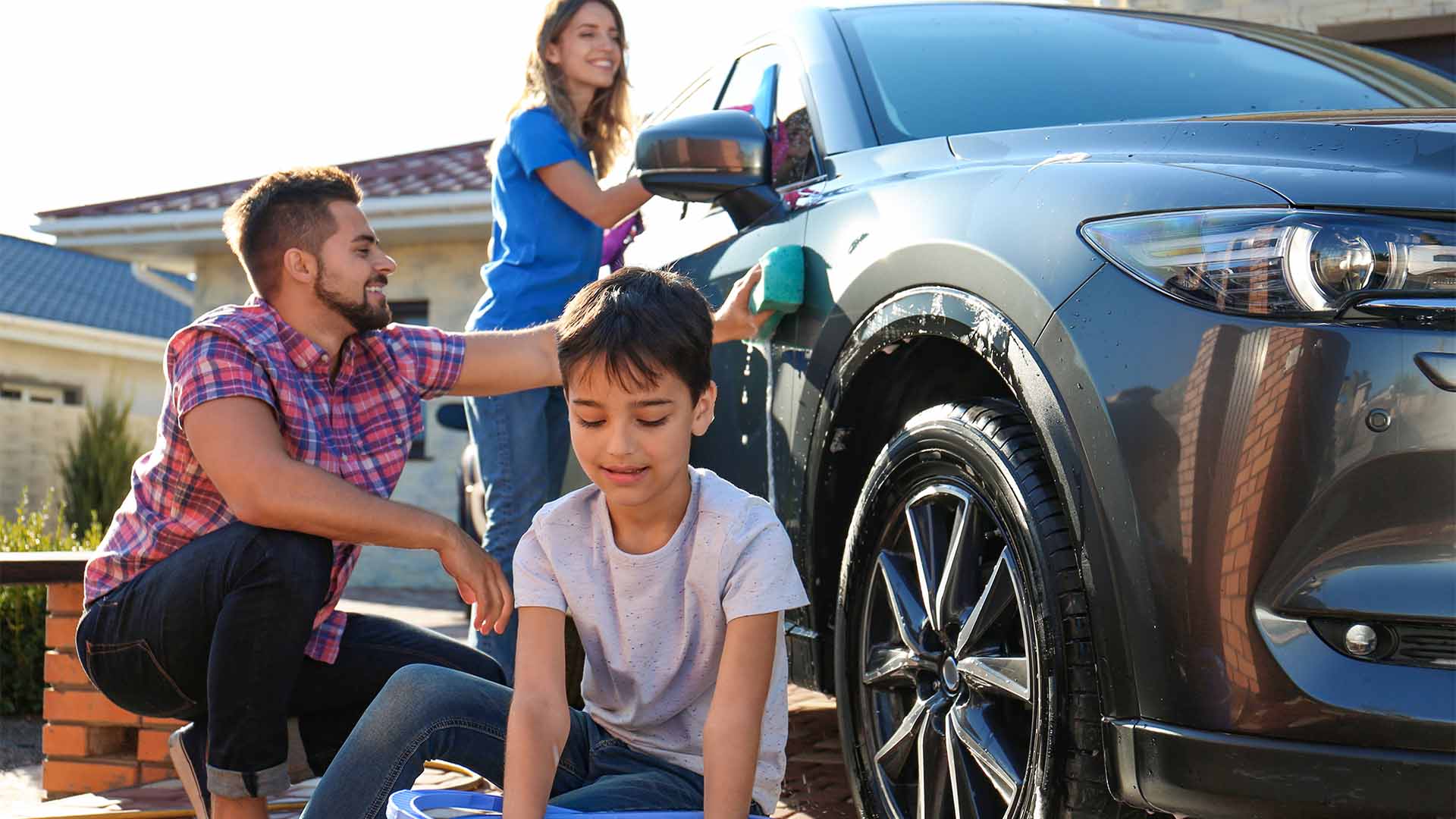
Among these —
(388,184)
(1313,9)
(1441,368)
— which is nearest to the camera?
(1441,368)

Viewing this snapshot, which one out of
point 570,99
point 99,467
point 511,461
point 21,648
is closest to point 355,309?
point 511,461

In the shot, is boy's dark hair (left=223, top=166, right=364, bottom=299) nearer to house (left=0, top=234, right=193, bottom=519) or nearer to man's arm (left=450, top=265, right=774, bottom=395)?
man's arm (left=450, top=265, right=774, bottom=395)

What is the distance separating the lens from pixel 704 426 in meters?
2.21

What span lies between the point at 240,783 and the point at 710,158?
5.21 ft

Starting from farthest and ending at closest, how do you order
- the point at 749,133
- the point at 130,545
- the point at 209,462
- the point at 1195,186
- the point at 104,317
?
the point at 104,317, the point at 749,133, the point at 130,545, the point at 209,462, the point at 1195,186

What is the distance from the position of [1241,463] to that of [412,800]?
1137 millimetres

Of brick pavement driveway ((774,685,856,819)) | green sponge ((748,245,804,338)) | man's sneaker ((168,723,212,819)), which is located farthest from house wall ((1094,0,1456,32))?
man's sneaker ((168,723,212,819))

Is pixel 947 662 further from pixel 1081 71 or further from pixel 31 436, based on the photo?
pixel 31 436

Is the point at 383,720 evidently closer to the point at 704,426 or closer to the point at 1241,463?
the point at 704,426

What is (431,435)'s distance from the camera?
12.5 meters

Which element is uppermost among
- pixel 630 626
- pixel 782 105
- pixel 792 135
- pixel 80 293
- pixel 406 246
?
pixel 80 293

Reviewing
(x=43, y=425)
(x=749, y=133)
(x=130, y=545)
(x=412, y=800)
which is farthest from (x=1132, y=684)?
(x=43, y=425)

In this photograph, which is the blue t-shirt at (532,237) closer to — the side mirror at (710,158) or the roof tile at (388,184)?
the side mirror at (710,158)

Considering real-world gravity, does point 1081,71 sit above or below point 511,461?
above
